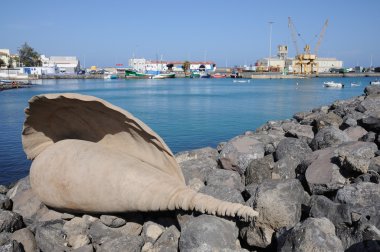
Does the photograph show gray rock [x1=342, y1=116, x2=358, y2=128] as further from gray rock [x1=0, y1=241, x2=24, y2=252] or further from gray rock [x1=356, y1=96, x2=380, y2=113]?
gray rock [x1=0, y1=241, x2=24, y2=252]

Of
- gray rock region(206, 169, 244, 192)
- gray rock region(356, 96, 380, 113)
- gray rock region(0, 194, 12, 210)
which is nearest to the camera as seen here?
gray rock region(206, 169, 244, 192)

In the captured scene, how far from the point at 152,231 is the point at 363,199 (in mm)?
2991

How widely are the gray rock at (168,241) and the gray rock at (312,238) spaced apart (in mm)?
1480

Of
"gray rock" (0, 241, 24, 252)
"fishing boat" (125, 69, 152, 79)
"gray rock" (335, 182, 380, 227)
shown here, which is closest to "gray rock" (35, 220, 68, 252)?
"gray rock" (0, 241, 24, 252)

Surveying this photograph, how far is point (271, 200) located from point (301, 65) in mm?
133750

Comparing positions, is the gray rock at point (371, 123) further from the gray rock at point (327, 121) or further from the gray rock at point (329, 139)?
the gray rock at point (327, 121)

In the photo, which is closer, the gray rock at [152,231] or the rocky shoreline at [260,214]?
the rocky shoreline at [260,214]

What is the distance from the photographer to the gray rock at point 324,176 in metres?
5.90

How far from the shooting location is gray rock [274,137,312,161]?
738 centimetres

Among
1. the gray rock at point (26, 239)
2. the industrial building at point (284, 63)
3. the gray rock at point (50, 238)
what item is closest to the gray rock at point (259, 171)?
the gray rock at point (50, 238)

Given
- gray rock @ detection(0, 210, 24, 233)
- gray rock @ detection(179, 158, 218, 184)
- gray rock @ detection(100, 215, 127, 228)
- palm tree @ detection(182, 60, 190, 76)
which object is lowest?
gray rock @ detection(0, 210, 24, 233)

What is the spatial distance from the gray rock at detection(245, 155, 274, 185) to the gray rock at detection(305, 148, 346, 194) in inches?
28.3

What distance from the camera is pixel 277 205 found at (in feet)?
17.1

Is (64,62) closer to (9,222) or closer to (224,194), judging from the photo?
(9,222)
